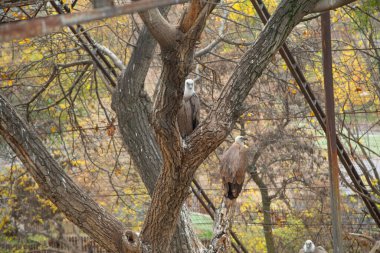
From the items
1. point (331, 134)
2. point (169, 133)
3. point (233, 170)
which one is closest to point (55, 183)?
point (169, 133)

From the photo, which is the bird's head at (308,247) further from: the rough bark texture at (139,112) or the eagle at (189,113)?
the eagle at (189,113)

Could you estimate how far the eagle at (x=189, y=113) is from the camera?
6129 mm

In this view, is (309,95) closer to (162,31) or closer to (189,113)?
(189,113)

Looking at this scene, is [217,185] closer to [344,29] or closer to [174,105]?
[344,29]

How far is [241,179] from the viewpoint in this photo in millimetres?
5695

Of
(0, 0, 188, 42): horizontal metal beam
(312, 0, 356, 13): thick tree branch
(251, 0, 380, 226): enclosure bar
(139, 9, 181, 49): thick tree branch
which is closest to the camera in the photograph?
(0, 0, 188, 42): horizontal metal beam

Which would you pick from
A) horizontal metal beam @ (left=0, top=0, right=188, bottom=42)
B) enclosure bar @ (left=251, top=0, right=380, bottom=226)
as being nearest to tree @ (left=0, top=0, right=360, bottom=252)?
enclosure bar @ (left=251, top=0, right=380, bottom=226)

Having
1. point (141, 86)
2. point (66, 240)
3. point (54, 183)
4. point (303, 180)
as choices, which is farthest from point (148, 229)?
point (66, 240)

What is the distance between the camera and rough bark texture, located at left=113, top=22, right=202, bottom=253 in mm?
6043

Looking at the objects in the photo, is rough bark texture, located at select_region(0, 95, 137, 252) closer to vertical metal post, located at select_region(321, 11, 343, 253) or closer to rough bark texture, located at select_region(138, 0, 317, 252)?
rough bark texture, located at select_region(138, 0, 317, 252)

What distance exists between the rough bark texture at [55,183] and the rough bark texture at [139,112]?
1098 mm

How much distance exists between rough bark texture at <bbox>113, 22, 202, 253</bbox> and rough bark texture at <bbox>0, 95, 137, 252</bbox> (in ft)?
3.60

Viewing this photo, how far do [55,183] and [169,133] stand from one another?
49.1 inches

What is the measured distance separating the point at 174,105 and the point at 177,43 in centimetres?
44
